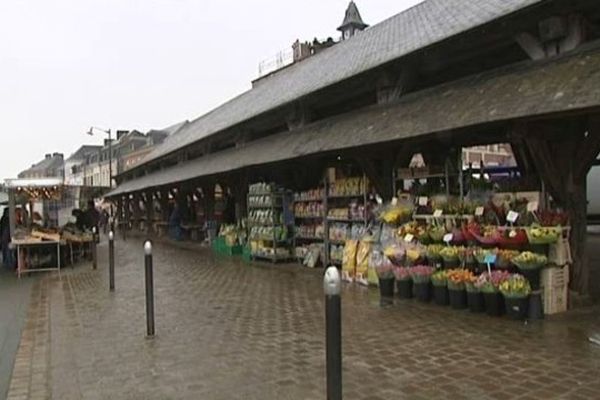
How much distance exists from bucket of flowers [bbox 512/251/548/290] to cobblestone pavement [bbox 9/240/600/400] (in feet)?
1.81

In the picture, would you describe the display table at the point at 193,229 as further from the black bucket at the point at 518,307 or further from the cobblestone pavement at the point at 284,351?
the black bucket at the point at 518,307

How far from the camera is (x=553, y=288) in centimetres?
664

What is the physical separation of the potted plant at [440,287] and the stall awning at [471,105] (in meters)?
1.96

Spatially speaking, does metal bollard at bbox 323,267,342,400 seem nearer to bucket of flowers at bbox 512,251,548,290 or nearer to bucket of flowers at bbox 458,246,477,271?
bucket of flowers at bbox 512,251,548,290

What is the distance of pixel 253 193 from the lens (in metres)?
14.2

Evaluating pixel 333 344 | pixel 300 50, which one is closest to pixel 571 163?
pixel 333 344

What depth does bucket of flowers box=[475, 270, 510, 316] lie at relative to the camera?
21.7ft

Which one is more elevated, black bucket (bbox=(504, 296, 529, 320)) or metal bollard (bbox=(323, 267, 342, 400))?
metal bollard (bbox=(323, 267, 342, 400))

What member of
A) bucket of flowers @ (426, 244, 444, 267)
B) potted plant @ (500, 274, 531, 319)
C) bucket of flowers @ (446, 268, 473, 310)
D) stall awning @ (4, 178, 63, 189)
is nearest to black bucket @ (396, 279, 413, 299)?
bucket of flowers @ (426, 244, 444, 267)

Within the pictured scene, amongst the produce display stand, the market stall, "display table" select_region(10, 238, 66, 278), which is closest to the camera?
"display table" select_region(10, 238, 66, 278)

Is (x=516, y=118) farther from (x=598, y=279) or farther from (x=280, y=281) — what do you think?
(x=280, y=281)

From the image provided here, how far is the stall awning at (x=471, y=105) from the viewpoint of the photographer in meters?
5.81

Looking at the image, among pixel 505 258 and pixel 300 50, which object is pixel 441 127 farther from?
pixel 300 50

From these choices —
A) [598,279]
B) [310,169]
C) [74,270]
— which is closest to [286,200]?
[310,169]
